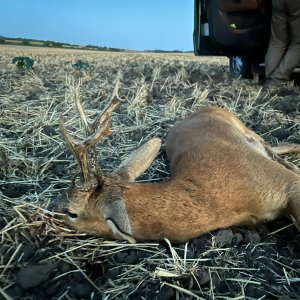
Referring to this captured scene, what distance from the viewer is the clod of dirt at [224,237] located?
266 centimetres

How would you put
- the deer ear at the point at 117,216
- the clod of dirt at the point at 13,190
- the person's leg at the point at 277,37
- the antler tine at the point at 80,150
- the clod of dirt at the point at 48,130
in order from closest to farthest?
the antler tine at the point at 80,150, the deer ear at the point at 117,216, the clod of dirt at the point at 13,190, the clod of dirt at the point at 48,130, the person's leg at the point at 277,37

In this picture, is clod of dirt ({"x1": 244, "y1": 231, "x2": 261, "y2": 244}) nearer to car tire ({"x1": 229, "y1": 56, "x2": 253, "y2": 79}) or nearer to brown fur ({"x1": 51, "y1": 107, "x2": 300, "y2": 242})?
brown fur ({"x1": 51, "y1": 107, "x2": 300, "y2": 242})

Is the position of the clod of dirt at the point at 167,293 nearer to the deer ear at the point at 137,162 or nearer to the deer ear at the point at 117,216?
the deer ear at the point at 117,216

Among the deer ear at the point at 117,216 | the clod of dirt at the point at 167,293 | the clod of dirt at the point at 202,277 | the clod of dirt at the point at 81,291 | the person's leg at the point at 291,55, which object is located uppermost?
the person's leg at the point at 291,55

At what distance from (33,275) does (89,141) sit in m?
0.73

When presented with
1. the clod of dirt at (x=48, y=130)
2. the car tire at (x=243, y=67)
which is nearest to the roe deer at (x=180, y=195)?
the clod of dirt at (x=48, y=130)

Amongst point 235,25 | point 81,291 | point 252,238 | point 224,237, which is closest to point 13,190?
point 81,291

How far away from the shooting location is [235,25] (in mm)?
7844

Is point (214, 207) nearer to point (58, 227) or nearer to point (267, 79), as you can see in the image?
point (58, 227)

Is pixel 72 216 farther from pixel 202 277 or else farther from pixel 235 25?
pixel 235 25

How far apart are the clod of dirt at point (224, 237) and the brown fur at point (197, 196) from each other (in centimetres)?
5

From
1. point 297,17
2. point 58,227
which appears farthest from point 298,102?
point 58,227

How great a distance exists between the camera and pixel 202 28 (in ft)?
28.4

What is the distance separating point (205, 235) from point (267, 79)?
6235mm
